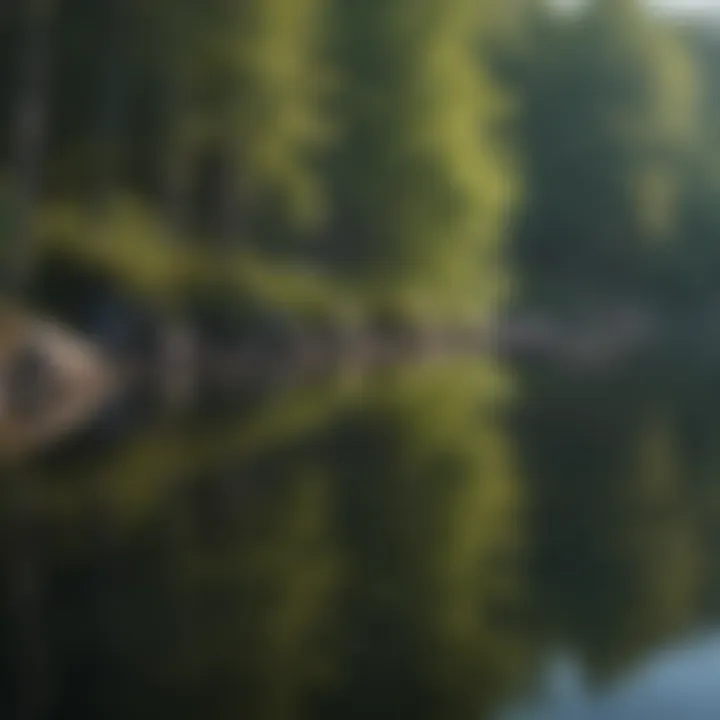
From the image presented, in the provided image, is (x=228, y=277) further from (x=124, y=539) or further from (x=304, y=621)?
(x=304, y=621)

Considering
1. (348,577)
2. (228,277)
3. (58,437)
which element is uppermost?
(228,277)

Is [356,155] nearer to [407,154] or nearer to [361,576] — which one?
[407,154]

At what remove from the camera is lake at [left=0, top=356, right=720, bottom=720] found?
12.6ft

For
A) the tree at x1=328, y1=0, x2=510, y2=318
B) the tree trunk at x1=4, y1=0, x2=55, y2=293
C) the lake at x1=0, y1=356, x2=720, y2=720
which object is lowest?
the lake at x1=0, y1=356, x2=720, y2=720

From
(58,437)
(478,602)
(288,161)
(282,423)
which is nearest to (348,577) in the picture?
(478,602)

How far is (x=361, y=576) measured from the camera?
5113mm

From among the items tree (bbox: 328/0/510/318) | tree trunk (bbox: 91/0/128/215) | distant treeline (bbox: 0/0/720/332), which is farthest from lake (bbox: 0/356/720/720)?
tree (bbox: 328/0/510/318)

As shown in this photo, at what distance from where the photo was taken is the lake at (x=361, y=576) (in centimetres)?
383

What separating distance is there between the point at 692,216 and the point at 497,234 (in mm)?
8081

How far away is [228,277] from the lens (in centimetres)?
1714

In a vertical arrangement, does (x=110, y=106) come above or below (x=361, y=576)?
above

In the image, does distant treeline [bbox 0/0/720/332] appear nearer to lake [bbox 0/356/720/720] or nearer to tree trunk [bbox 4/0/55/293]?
tree trunk [bbox 4/0/55/293]

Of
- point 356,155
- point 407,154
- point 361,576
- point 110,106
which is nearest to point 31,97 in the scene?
point 110,106

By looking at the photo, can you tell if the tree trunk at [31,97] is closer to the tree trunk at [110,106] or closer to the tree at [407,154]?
the tree trunk at [110,106]
